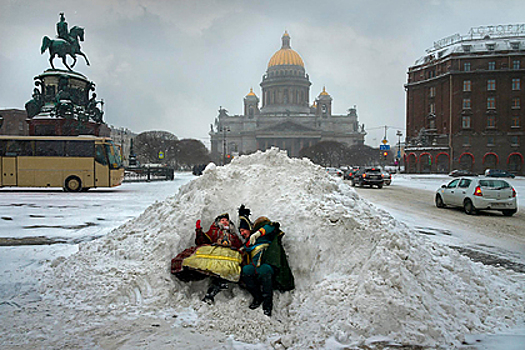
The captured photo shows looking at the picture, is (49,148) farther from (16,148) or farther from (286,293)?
(286,293)

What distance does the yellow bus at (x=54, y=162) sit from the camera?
20547 millimetres

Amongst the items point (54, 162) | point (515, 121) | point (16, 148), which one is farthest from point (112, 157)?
point (515, 121)

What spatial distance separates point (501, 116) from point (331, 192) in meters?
63.7

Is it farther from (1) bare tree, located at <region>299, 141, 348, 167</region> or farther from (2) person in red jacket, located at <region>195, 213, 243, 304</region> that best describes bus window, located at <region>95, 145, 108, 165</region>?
(1) bare tree, located at <region>299, 141, 348, 167</region>

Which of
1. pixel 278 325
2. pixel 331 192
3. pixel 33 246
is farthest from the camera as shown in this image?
pixel 33 246

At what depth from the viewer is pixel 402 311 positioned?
156 inches

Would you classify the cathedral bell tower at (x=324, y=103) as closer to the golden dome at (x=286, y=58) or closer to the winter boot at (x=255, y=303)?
the golden dome at (x=286, y=58)

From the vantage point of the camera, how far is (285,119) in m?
121

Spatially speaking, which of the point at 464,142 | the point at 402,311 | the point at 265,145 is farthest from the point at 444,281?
the point at 265,145

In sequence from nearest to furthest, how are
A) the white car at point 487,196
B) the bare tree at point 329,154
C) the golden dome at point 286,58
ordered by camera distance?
the white car at point 487,196, the bare tree at point 329,154, the golden dome at point 286,58

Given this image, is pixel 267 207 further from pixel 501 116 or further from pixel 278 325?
pixel 501 116

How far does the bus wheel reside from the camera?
21141 millimetres

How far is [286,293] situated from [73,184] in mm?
19460

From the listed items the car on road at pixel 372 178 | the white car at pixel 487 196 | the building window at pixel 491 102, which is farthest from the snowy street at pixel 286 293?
the building window at pixel 491 102
